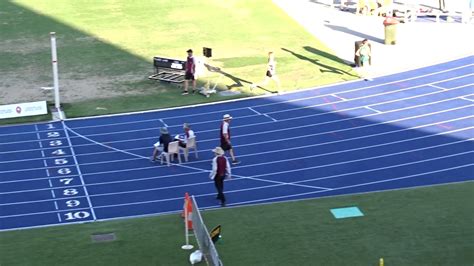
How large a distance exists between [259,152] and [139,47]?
557 inches

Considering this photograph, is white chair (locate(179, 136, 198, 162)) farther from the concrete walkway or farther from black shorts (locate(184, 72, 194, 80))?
the concrete walkway

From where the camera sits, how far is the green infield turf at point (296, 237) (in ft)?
63.3

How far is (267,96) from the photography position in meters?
31.8

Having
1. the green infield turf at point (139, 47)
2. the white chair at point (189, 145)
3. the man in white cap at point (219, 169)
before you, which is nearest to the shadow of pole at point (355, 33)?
the green infield turf at point (139, 47)

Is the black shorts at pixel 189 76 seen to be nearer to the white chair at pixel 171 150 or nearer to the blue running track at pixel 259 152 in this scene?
the blue running track at pixel 259 152

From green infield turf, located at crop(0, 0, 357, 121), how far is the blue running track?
77.0 inches

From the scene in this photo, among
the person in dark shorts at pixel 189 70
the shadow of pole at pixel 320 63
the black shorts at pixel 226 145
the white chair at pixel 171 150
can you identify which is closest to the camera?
the black shorts at pixel 226 145

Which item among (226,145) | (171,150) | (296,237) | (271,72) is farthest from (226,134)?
(271,72)

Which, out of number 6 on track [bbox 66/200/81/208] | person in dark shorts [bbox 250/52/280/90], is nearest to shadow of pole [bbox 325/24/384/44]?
person in dark shorts [bbox 250/52/280/90]

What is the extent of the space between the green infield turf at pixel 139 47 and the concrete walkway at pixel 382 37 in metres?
0.88

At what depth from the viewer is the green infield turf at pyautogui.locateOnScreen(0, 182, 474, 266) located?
19.3 metres

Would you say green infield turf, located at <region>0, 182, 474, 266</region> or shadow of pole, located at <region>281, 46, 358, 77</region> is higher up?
shadow of pole, located at <region>281, 46, 358, 77</region>

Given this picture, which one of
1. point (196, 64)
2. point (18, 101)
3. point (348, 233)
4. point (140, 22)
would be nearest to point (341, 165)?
point (348, 233)

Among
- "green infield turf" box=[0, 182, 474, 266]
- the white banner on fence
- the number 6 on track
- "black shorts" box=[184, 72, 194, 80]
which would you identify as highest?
"black shorts" box=[184, 72, 194, 80]
